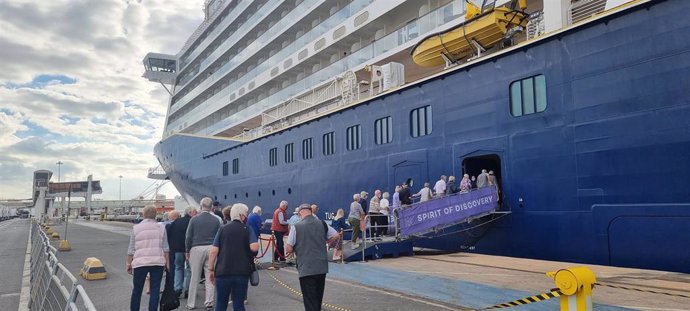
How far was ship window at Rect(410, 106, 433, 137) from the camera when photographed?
1405 cm

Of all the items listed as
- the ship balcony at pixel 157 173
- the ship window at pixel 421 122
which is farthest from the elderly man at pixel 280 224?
the ship balcony at pixel 157 173

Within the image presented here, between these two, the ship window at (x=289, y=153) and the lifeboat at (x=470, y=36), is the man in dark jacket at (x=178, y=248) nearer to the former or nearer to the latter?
the lifeboat at (x=470, y=36)

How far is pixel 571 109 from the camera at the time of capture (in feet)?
34.1

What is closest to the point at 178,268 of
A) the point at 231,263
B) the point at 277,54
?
the point at 231,263

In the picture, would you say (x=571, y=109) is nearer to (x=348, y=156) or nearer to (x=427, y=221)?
(x=427, y=221)

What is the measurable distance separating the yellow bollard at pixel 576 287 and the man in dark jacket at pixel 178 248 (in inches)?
221

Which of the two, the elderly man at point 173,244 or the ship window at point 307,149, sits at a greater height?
the ship window at point 307,149

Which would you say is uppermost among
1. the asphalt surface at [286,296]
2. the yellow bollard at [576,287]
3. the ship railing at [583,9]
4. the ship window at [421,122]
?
the ship railing at [583,9]

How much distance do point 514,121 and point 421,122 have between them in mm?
3197

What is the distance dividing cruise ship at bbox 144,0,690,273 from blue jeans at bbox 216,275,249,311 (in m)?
7.27

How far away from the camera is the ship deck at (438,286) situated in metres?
7.10

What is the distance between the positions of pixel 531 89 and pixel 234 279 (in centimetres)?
844

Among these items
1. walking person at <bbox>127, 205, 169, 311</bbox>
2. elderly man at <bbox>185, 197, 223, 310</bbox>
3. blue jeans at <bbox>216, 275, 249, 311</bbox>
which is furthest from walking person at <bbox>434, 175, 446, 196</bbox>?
blue jeans at <bbox>216, 275, 249, 311</bbox>

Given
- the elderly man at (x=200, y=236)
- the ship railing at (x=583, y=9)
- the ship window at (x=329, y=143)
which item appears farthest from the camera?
the ship window at (x=329, y=143)
